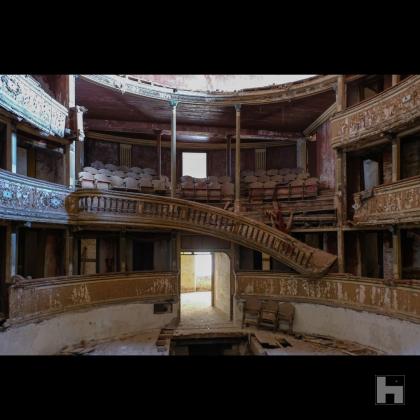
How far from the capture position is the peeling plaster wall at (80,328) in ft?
→ 28.1

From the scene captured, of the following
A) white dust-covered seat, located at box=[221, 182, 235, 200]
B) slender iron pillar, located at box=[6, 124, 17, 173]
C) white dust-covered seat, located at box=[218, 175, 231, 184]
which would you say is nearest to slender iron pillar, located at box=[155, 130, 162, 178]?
white dust-covered seat, located at box=[218, 175, 231, 184]

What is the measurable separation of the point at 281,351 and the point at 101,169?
11573mm

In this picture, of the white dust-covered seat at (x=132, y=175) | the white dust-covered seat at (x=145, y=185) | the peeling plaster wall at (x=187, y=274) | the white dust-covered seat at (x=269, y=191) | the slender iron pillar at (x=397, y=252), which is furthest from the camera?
the peeling plaster wall at (x=187, y=274)

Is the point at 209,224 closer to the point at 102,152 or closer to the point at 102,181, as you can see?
the point at 102,181

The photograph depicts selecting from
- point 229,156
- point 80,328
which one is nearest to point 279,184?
point 229,156

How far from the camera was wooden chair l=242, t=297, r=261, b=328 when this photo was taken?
1260 cm

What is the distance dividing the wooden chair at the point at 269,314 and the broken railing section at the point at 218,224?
1.84m

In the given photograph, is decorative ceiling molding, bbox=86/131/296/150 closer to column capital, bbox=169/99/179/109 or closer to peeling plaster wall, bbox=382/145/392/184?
column capital, bbox=169/99/179/109

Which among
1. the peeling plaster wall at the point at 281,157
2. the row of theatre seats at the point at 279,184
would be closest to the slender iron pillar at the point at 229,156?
the row of theatre seats at the point at 279,184

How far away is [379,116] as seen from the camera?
1043 centimetres

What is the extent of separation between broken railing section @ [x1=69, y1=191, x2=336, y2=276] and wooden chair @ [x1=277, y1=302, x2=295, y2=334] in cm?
154

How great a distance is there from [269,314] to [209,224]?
4.20 metres
